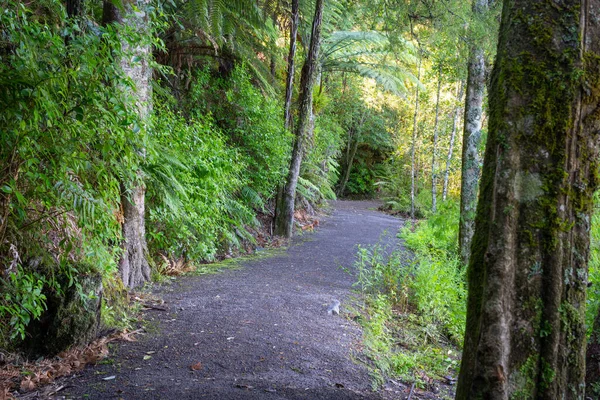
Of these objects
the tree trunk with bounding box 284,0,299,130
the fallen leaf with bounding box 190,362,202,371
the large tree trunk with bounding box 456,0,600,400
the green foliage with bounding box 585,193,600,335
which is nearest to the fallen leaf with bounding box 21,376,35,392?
the fallen leaf with bounding box 190,362,202,371

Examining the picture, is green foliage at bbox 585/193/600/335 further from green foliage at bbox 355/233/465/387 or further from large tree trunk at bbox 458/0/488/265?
large tree trunk at bbox 458/0/488/265

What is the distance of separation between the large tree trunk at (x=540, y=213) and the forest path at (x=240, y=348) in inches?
54.0

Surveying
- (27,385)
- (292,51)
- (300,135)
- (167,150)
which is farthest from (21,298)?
(292,51)

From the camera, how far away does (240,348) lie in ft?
12.5

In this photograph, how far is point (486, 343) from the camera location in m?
2.10

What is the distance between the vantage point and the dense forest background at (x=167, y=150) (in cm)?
296

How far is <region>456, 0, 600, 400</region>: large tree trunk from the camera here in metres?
2.10

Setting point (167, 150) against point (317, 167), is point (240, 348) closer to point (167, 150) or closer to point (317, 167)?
point (167, 150)

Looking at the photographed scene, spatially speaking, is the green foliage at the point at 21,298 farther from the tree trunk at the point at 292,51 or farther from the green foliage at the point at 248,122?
the tree trunk at the point at 292,51

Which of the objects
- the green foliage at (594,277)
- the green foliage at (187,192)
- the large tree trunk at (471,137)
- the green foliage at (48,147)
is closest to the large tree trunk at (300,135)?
the green foliage at (187,192)

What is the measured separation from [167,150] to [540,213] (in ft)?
15.6

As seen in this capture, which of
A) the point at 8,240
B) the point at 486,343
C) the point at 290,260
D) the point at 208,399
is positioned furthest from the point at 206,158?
the point at 486,343

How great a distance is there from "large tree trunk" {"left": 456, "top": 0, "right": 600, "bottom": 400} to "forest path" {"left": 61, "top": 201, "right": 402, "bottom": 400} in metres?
1.37

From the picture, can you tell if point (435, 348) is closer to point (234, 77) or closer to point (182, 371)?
point (182, 371)
